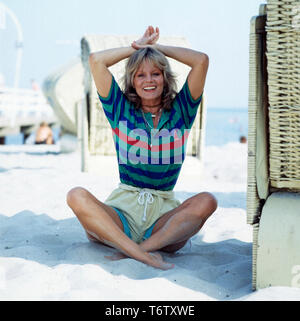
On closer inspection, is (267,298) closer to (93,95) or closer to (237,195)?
(237,195)

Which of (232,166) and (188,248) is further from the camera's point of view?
(232,166)

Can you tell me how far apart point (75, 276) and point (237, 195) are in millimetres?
2918

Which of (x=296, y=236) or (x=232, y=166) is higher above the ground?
(x=296, y=236)

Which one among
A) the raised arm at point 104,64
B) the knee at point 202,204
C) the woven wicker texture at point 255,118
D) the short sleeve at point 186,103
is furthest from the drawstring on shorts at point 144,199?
the woven wicker texture at point 255,118

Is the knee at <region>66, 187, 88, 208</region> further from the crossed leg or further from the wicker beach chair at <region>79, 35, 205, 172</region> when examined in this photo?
the wicker beach chair at <region>79, 35, 205, 172</region>

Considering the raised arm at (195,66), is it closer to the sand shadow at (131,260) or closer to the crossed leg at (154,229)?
the crossed leg at (154,229)

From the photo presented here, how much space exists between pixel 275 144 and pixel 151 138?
0.81 metres

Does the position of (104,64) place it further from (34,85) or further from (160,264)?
(34,85)

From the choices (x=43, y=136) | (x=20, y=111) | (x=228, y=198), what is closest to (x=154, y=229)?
(x=228, y=198)

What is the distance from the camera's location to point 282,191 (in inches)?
90.8

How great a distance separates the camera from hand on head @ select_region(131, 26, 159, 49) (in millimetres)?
2842

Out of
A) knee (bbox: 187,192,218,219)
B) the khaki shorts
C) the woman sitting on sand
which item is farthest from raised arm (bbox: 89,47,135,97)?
knee (bbox: 187,192,218,219)
